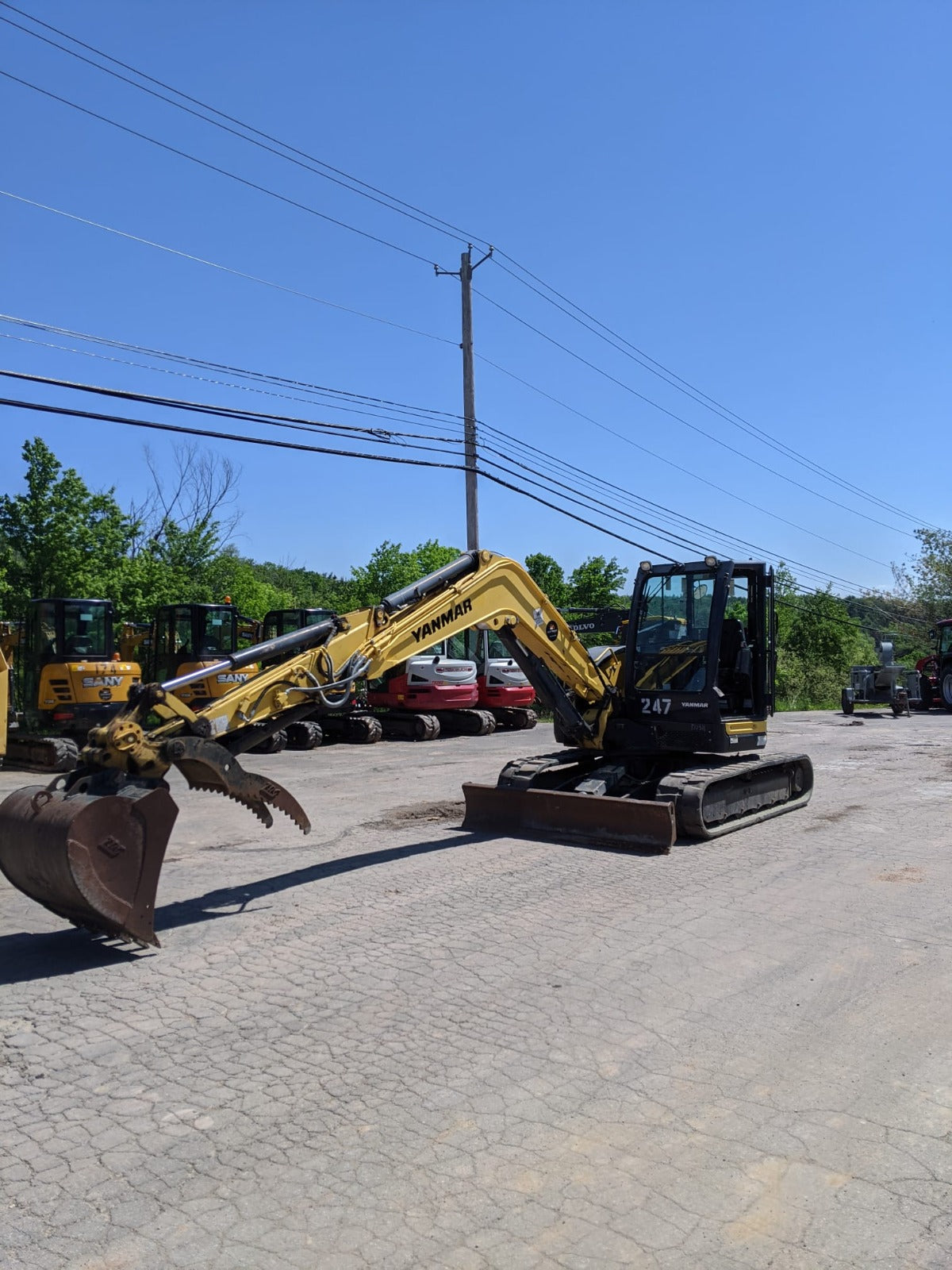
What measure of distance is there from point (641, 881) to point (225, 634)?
13.8 meters

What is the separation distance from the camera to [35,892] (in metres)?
6.48

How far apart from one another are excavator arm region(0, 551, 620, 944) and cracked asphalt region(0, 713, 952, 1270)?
1.69ft

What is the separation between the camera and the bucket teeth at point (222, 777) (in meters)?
6.82

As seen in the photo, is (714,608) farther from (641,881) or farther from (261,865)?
(261,865)

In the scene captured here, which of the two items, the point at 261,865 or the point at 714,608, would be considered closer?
the point at 261,865

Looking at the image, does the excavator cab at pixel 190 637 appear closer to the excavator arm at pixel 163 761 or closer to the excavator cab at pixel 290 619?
the excavator cab at pixel 290 619

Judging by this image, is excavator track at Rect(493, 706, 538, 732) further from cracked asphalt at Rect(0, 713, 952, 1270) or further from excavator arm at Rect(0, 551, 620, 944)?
cracked asphalt at Rect(0, 713, 952, 1270)

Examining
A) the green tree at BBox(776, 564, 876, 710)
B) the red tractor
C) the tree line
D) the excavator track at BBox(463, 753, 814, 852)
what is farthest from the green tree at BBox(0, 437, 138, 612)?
the green tree at BBox(776, 564, 876, 710)

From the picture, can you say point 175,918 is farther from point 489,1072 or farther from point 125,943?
point 489,1072

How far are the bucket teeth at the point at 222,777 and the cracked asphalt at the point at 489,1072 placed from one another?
0.84 meters

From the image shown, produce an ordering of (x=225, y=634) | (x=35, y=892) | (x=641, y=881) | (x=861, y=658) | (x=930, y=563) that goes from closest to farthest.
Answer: (x=35, y=892), (x=641, y=881), (x=225, y=634), (x=861, y=658), (x=930, y=563)

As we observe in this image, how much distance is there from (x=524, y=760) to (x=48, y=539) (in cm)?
2142

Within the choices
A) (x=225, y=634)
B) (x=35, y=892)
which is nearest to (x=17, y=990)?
(x=35, y=892)

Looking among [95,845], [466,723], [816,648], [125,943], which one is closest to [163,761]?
[95,845]
